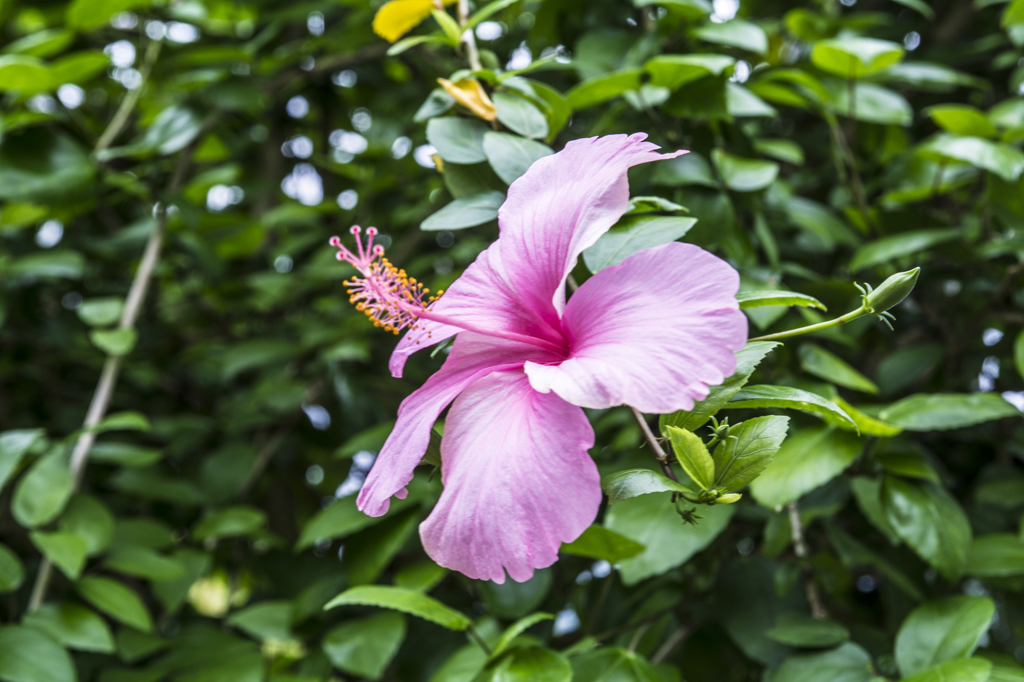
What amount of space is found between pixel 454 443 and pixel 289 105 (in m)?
1.50

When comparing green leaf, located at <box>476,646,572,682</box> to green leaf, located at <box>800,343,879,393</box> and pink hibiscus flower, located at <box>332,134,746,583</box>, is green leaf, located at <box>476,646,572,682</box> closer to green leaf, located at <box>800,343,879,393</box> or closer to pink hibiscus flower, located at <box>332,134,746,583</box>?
pink hibiscus flower, located at <box>332,134,746,583</box>

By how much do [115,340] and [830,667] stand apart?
40.8 inches

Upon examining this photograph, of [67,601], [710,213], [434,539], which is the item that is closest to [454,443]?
[434,539]

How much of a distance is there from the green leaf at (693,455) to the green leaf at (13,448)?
2.87ft

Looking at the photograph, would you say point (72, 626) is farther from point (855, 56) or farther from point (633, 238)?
point (855, 56)

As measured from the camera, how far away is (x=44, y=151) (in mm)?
1226

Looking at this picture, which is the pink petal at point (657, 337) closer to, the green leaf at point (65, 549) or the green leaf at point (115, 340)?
the green leaf at point (65, 549)

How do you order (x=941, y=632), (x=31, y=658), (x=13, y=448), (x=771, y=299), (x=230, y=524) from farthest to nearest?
(x=230, y=524) < (x=13, y=448) < (x=31, y=658) < (x=941, y=632) < (x=771, y=299)

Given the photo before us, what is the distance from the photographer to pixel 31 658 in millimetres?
877

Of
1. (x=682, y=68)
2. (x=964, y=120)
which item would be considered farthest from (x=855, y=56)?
(x=682, y=68)

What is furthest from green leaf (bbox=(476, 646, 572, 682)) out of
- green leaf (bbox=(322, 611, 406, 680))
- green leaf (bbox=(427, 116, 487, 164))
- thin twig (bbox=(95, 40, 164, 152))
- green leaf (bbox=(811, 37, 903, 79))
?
thin twig (bbox=(95, 40, 164, 152))

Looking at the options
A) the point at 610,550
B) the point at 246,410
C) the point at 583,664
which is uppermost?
the point at 610,550

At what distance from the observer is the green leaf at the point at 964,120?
96 cm

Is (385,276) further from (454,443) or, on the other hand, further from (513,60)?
(513,60)
